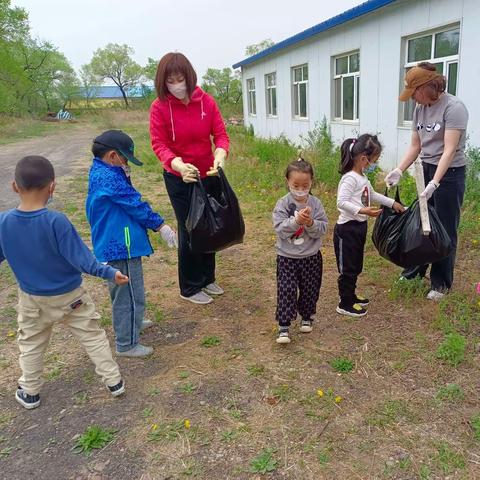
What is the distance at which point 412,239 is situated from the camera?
Answer: 117 inches

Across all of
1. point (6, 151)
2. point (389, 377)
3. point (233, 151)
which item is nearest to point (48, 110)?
point (6, 151)

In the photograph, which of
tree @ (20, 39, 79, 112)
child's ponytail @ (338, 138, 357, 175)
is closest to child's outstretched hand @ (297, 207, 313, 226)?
child's ponytail @ (338, 138, 357, 175)

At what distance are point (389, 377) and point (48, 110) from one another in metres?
52.1

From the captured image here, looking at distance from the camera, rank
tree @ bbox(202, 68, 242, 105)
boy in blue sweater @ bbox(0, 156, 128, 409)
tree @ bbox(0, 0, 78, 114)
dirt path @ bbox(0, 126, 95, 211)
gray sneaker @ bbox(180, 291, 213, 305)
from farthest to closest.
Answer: tree @ bbox(202, 68, 242, 105)
tree @ bbox(0, 0, 78, 114)
dirt path @ bbox(0, 126, 95, 211)
gray sneaker @ bbox(180, 291, 213, 305)
boy in blue sweater @ bbox(0, 156, 128, 409)

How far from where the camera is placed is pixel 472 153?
19.5 feet

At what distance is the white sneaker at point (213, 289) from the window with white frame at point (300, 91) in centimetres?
956

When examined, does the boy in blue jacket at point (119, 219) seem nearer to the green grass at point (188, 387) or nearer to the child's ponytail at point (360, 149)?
the green grass at point (188, 387)

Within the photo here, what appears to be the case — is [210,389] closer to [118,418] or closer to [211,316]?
[118,418]

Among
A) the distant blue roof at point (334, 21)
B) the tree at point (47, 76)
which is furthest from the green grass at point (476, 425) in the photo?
the tree at point (47, 76)

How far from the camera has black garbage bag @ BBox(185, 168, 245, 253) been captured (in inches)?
121

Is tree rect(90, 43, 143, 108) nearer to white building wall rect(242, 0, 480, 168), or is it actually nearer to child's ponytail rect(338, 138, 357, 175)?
white building wall rect(242, 0, 480, 168)

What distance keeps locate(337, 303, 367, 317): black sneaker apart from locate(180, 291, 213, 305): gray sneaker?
1.09 metres

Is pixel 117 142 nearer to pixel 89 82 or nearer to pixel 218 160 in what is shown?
pixel 218 160

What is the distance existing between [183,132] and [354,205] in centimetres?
134
